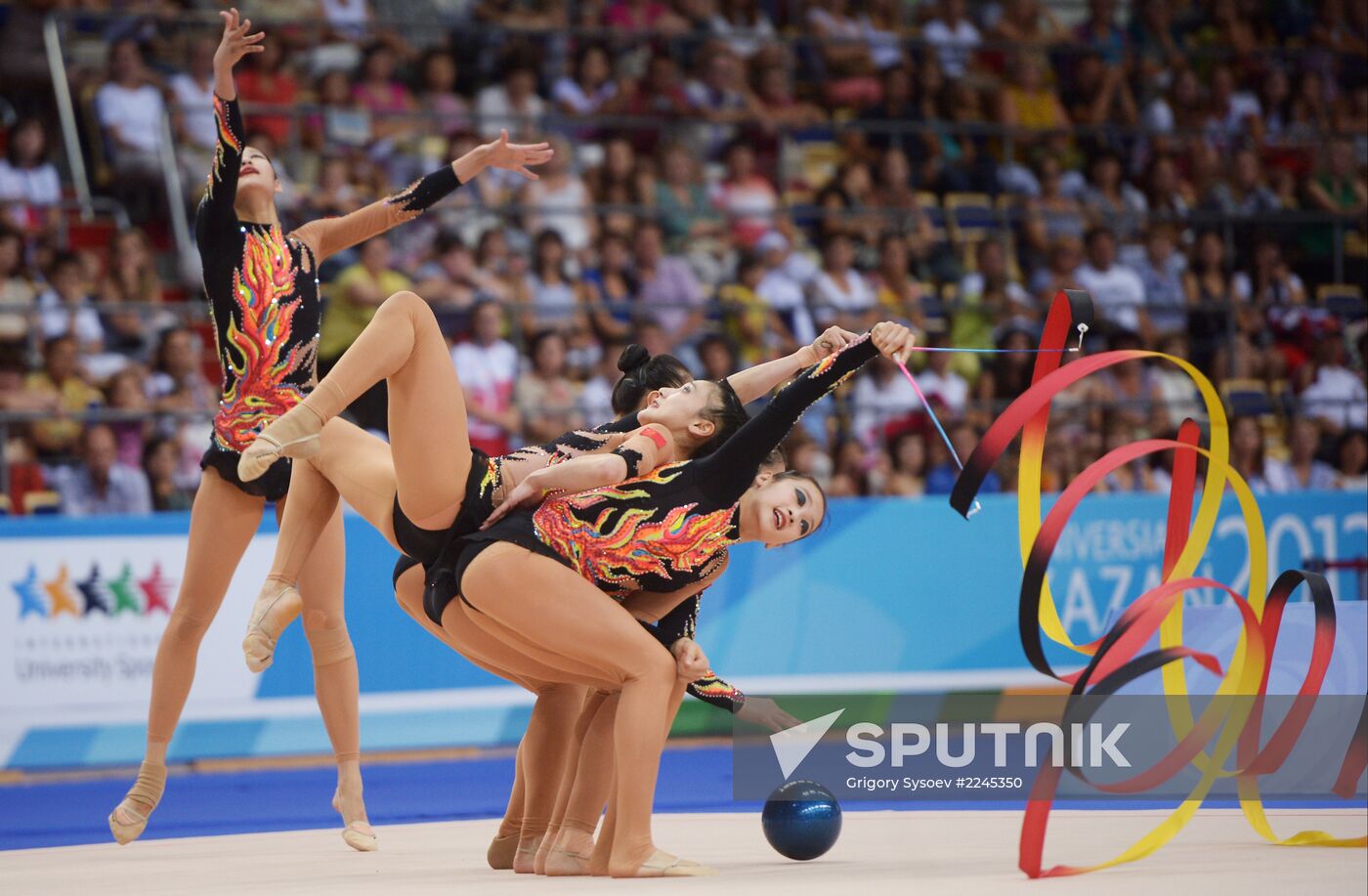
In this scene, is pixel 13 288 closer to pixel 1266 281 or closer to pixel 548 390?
pixel 548 390

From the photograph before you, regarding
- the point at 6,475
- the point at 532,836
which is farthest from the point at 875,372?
the point at 532,836

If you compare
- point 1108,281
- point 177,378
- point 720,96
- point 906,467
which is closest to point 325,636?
point 177,378

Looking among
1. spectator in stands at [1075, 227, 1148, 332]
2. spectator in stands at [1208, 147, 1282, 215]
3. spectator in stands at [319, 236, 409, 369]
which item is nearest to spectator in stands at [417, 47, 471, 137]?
spectator in stands at [319, 236, 409, 369]

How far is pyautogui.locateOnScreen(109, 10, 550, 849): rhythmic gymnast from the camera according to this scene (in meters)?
4.41

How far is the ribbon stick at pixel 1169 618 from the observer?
3576mm

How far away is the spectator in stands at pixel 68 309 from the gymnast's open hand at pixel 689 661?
492 centimetres

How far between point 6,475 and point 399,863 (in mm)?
3928

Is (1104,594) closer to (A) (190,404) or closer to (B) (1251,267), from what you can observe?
(B) (1251,267)

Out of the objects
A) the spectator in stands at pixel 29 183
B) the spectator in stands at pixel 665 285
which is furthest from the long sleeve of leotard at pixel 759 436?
the spectator in stands at pixel 29 183

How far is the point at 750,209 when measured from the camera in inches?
370

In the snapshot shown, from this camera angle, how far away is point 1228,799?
5.19 meters

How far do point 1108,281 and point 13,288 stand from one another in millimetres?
6223

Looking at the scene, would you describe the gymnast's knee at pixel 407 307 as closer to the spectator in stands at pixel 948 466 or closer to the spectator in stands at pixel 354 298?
the spectator in stands at pixel 354 298

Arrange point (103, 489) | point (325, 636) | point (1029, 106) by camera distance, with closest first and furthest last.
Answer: point (325, 636) < point (103, 489) < point (1029, 106)
